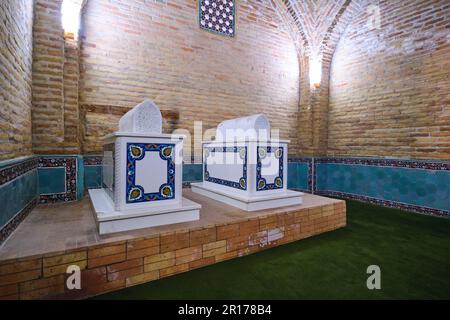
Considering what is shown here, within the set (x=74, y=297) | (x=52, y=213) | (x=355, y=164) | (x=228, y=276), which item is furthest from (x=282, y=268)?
(x=355, y=164)

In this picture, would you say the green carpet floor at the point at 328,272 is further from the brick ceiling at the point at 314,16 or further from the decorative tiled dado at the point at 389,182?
the brick ceiling at the point at 314,16

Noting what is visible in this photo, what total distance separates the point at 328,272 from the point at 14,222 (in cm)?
274

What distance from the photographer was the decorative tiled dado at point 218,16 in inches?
183

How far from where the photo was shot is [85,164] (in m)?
3.73

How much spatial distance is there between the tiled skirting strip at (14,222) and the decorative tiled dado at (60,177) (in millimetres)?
320

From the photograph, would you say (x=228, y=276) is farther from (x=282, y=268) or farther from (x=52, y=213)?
(x=52, y=213)

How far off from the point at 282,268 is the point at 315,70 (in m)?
4.73

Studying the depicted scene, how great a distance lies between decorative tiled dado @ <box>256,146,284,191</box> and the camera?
10.2ft

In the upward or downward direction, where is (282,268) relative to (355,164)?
downward

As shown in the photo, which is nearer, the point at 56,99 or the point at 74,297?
the point at 74,297

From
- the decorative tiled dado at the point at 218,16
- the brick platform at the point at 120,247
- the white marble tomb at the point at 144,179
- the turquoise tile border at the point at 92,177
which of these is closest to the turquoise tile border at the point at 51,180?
the brick platform at the point at 120,247

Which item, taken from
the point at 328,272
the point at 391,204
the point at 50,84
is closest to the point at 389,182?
the point at 391,204

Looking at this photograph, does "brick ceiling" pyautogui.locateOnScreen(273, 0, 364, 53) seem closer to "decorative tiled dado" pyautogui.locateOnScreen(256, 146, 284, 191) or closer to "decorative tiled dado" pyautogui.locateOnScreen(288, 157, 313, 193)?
"decorative tiled dado" pyautogui.locateOnScreen(288, 157, 313, 193)

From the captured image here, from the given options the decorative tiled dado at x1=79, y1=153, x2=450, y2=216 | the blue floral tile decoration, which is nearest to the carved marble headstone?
the blue floral tile decoration
